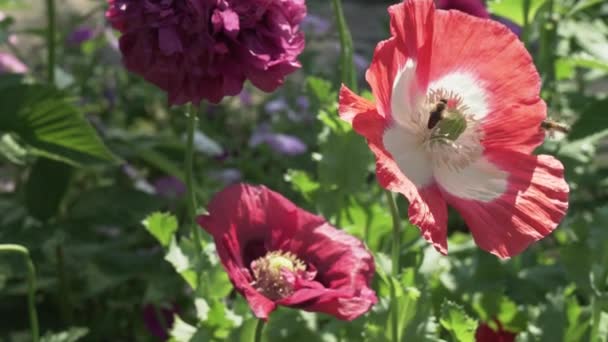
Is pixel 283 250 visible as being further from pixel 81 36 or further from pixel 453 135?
pixel 81 36

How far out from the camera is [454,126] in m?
0.87

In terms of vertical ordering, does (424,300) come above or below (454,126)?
below

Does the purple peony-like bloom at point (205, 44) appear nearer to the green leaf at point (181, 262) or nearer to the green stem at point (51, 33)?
the green leaf at point (181, 262)

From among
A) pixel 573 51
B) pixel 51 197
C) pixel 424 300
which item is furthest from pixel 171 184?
pixel 424 300

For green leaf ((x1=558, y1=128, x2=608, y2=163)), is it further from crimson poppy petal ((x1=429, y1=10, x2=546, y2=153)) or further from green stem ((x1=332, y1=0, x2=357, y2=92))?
crimson poppy petal ((x1=429, y1=10, x2=546, y2=153))

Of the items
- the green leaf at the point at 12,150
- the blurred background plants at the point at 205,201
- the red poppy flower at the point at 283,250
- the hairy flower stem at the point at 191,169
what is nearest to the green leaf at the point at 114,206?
the blurred background plants at the point at 205,201

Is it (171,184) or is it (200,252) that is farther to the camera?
(171,184)

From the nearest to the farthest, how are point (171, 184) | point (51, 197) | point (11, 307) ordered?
point (51, 197)
point (11, 307)
point (171, 184)

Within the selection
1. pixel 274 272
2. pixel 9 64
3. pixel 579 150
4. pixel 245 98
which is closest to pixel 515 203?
pixel 274 272

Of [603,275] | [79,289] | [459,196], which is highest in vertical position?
[459,196]

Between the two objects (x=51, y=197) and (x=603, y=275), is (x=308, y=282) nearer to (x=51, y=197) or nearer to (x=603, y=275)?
(x=603, y=275)

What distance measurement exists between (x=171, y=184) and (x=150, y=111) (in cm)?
44

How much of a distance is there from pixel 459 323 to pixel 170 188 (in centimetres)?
94

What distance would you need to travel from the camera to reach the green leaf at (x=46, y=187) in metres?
1.42
